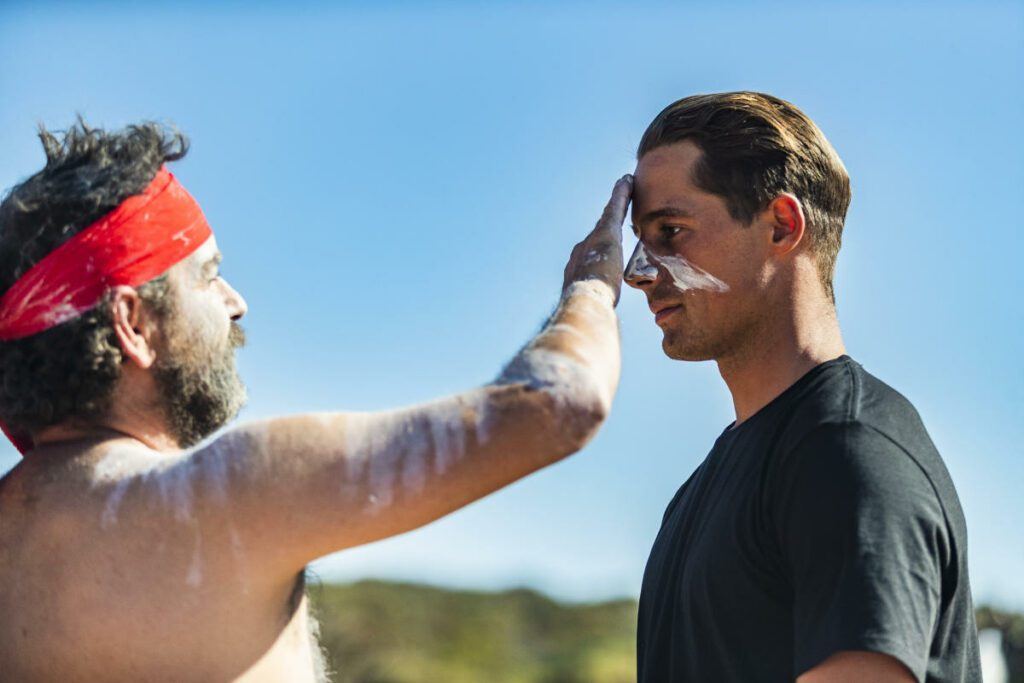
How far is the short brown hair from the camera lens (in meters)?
3.80

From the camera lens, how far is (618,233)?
3.56m

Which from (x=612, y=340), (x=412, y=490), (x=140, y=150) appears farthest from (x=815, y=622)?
(x=140, y=150)

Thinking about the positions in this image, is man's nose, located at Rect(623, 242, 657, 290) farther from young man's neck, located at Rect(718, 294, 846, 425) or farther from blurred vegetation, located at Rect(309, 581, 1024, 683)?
blurred vegetation, located at Rect(309, 581, 1024, 683)

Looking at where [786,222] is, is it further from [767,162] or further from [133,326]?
[133,326]

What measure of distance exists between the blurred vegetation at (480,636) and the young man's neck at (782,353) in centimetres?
1271

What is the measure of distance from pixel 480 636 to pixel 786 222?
92.9ft

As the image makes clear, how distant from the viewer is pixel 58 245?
2881mm

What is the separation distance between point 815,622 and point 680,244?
1.44m

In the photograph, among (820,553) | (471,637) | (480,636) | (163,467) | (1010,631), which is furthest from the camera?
(480,636)

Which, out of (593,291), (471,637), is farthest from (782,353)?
(471,637)

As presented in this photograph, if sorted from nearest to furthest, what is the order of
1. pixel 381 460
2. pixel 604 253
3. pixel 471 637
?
1. pixel 381 460
2. pixel 604 253
3. pixel 471 637

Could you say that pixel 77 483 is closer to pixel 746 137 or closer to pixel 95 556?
pixel 95 556

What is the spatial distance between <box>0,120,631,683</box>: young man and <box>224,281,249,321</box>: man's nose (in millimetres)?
186

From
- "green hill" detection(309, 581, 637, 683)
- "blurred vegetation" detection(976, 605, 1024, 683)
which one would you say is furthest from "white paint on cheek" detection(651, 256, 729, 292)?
"green hill" detection(309, 581, 637, 683)
